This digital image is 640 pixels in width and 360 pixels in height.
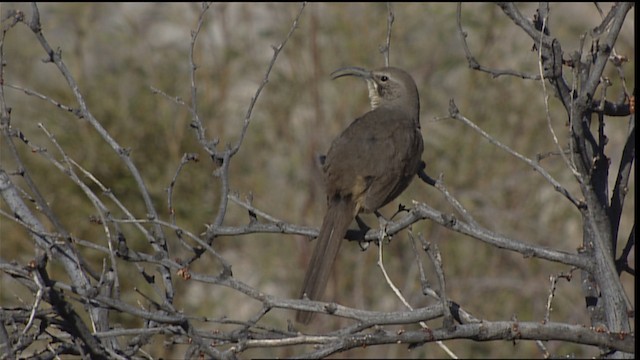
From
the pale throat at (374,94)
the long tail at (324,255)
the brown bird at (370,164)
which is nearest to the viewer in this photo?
the long tail at (324,255)

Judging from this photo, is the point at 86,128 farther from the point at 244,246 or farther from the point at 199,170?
the point at 244,246

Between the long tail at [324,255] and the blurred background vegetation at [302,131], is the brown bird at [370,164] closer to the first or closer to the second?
the long tail at [324,255]

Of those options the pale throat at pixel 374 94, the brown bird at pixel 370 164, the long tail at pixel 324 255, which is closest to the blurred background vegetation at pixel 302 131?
the pale throat at pixel 374 94

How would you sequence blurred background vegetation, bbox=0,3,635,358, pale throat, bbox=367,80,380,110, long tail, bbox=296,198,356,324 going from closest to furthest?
long tail, bbox=296,198,356,324 → pale throat, bbox=367,80,380,110 → blurred background vegetation, bbox=0,3,635,358

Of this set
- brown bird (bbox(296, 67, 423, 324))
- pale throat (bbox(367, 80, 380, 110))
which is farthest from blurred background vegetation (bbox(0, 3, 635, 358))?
brown bird (bbox(296, 67, 423, 324))

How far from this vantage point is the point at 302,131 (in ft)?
29.7

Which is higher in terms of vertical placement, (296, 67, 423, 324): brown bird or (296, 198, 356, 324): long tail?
(296, 67, 423, 324): brown bird

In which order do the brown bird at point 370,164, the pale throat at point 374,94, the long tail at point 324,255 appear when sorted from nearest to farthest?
the long tail at point 324,255 < the brown bird at point 370,164 < the pale throat at point 374,94

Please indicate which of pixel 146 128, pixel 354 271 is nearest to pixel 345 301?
pixel 354 271

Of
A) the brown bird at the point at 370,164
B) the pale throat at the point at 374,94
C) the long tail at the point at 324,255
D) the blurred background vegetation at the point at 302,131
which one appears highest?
the blurred background vegetation at the point at 302,131

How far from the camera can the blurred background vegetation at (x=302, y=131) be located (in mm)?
8336

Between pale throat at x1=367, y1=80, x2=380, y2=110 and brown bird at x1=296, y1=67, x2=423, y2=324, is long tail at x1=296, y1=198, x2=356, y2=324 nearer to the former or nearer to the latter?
brown bird at x1=296, y1=67, x2=423, y2=324

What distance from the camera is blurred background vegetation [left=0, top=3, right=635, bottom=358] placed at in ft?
27.3

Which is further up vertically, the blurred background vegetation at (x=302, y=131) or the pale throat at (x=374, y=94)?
the blurred background vegetation at (x=302, y=131)
